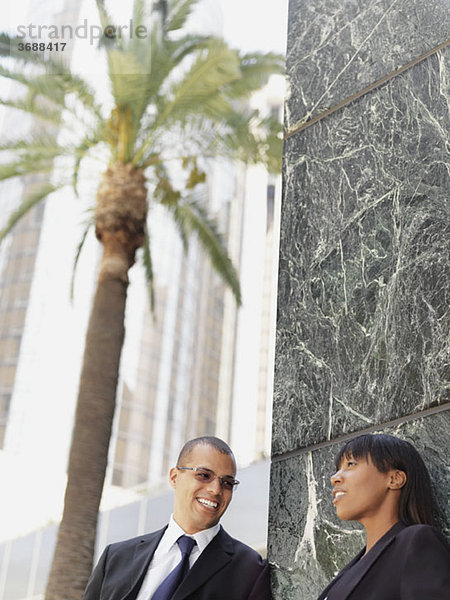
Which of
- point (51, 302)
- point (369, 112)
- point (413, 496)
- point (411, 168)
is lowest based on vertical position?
point (413, 496)

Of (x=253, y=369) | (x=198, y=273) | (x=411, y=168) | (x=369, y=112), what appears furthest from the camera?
(x=253, y=369)

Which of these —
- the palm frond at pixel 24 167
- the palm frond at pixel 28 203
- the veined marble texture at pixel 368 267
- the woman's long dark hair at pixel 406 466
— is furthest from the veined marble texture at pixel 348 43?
the palm frond at pixel 28 203

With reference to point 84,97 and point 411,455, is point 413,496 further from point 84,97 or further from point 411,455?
point 84,97

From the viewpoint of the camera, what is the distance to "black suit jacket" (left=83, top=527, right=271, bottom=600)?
342cm

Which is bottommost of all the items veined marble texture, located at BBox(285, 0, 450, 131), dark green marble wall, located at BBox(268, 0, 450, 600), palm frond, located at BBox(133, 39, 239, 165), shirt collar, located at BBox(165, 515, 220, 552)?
shirt collar, located at BBox(165, 515, 220, 552)

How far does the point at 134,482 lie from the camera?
67.6 m

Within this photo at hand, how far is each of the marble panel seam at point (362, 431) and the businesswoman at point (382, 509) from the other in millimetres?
254

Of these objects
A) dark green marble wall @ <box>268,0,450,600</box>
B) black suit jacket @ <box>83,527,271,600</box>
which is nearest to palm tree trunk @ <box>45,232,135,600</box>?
black suit jacket @ <box>83,527,271,600</box>

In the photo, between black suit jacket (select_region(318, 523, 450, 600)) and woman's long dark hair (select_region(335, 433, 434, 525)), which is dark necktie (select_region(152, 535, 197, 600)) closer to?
black suit jacket (select_region(318, 523, 450, 600))

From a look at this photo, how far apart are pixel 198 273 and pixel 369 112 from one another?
74021 millimetres

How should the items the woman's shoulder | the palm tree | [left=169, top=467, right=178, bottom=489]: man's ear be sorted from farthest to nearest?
1. the palm tree
2. [left=169, top=467, right=178, bottom=489]: man's ear
3. the woman's shoulder

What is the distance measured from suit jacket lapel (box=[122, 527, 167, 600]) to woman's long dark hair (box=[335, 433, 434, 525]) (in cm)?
114

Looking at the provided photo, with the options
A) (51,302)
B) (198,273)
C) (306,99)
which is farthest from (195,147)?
(198,273)

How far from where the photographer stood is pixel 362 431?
3410 mm
